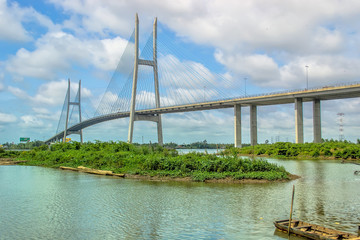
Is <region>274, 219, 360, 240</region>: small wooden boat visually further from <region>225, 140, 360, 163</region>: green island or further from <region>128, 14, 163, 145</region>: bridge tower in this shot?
<region>128, 14, 163, 145</region>: bridge tower

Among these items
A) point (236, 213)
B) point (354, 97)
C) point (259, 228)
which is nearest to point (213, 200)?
point (236, 213)

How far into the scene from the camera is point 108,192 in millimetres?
16734

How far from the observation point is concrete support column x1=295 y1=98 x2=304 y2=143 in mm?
50344

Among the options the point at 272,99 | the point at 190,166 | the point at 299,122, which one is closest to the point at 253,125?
the point at 272,99

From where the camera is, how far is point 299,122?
51031mm

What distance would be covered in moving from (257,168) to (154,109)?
37.1 m

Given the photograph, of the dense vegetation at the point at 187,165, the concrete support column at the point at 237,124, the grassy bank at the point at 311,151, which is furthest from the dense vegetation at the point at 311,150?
the dense vegetation at the point at 187,165

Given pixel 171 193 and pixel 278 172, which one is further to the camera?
pixel 278 172

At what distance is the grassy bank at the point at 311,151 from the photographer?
40.2m

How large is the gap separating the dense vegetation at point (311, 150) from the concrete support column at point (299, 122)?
294 cm

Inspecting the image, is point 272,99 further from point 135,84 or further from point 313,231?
point 313,231

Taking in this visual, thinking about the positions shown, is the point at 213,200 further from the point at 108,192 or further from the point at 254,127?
the point at 254,127

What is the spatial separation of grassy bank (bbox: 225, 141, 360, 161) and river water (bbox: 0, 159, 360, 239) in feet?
73.5

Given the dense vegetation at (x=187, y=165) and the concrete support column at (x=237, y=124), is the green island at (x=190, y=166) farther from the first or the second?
the concrete support column at (x=237, y=124)
